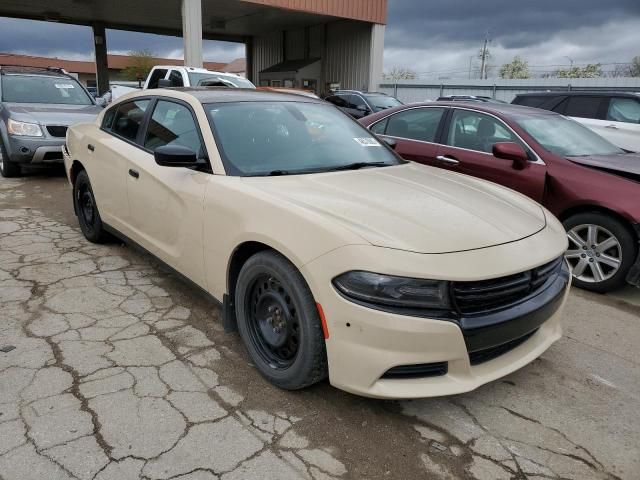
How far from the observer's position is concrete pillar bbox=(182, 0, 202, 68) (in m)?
16.8

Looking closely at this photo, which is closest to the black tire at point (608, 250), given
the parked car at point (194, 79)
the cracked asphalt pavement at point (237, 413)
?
the cracked asphalt pavement at point (237, 413)

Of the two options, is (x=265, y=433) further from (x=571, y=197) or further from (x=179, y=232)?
(x=571, y=197)

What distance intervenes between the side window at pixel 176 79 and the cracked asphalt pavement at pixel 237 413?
825cm

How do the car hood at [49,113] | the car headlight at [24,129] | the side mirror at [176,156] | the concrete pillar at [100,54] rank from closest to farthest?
the side mirror at [176,156], the car headlight at [24,129], the car hood at [49,113], the concrete pillar at [100,54]

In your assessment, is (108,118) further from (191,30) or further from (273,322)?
(191,30)

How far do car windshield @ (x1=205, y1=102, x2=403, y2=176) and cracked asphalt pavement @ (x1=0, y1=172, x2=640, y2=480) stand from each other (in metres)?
1.15

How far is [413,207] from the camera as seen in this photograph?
8.75 ft

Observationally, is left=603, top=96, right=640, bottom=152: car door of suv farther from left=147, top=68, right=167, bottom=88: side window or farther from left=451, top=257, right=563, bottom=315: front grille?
left=147, top=68, right=167, bottom=88: side window

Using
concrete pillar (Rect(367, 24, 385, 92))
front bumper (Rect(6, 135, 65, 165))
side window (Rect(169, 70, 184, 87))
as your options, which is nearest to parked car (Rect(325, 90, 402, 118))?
side window (Rect(169, 70, 184, 87))

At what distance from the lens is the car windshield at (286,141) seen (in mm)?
3152

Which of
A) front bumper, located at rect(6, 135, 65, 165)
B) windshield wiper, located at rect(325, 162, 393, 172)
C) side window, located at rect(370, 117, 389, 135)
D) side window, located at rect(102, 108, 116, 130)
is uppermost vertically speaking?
side window, located at rect(102, 108, 116, 130)

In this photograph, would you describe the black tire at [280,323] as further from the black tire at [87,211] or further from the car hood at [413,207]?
the black tire at [87,211]

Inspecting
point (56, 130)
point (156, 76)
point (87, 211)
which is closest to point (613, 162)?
point (87, 211)

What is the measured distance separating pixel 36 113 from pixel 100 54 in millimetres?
22187
